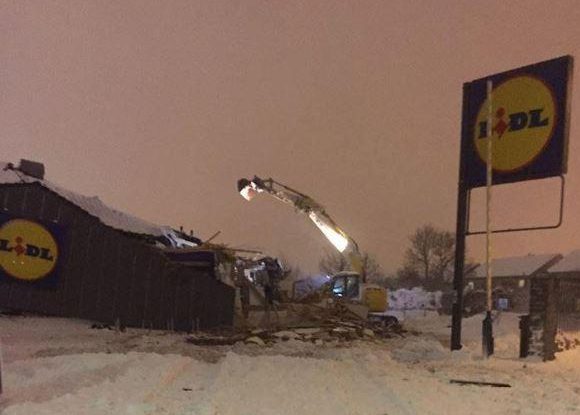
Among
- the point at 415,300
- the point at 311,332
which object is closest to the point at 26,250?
the point at 311,332

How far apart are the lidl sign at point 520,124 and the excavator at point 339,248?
464 inches

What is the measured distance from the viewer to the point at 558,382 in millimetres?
10312

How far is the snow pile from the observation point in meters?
69.4

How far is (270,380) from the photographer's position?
10180 millimetres

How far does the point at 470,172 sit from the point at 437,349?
4.20 m

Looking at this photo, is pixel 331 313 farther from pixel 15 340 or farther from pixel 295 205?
pixel 15 340

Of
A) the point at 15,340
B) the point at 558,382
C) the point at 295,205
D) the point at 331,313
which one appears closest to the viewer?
the point at 558,382

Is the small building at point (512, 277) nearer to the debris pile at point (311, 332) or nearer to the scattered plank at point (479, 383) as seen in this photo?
the debris pile at point (311, 332)

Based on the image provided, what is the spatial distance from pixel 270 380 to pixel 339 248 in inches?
768

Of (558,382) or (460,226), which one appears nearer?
(558,382)

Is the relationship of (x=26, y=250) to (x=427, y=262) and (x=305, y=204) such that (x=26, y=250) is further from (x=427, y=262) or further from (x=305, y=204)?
(x=427, y=262)

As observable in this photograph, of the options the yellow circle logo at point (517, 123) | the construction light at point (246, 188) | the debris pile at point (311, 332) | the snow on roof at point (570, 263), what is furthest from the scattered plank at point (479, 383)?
the snow on roof at point (570, 263)

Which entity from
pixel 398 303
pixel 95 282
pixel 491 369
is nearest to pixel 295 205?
pixel 95 282

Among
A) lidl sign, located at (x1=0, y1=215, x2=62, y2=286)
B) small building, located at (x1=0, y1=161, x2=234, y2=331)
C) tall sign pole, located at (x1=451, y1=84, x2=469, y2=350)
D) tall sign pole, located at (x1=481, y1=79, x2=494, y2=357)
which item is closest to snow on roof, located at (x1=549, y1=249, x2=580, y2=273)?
small building, located at (x1=0, y1=161, x2=234, y2=331)
